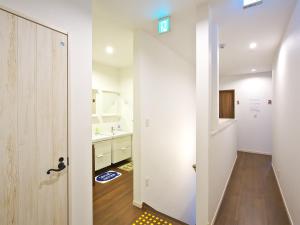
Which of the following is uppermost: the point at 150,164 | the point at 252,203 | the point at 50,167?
the point at 50,167

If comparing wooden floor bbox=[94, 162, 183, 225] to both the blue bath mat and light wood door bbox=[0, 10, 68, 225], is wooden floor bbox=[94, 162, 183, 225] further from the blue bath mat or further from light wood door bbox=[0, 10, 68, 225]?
light wood door bbox=[0, 10, 68, 225]

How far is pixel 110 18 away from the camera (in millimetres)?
2057

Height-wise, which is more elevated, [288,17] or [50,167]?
[288,17]

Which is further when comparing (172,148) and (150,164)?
(172,148)

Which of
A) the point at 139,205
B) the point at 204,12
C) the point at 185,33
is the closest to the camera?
the point at 204,12

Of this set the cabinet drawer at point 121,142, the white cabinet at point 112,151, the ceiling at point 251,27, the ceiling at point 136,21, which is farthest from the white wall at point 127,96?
the ceiling at point 251,27

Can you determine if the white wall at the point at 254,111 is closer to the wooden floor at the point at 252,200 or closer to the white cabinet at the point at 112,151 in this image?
the wooden floor at the point at 252,200

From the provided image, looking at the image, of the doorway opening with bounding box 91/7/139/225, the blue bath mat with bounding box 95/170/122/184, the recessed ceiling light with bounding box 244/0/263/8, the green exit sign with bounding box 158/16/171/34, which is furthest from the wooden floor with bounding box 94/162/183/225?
the recessed ceiling light with bounding box 244/0/263/8

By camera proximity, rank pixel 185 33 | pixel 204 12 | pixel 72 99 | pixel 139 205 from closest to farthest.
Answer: pixel 72 99, pixel 204 12, pixel 139 205, pixel 185 33

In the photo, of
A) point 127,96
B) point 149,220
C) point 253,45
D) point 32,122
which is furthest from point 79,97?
point 253,45

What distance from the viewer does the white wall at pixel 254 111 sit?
5.01 m

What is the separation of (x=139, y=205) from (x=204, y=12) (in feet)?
8.72

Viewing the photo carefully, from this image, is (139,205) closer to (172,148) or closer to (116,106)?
(172,148)

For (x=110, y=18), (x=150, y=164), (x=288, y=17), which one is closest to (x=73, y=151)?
(x=150, y=164)
